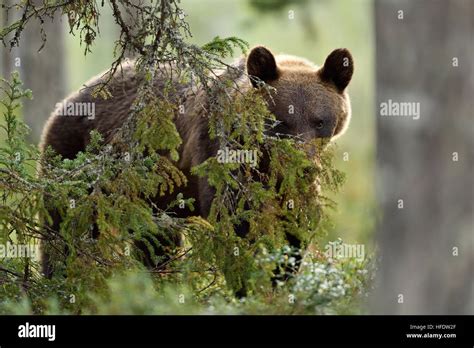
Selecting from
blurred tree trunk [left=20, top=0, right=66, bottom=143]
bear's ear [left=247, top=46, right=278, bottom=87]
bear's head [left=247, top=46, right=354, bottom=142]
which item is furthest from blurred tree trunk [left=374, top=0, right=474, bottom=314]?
blurred tree trunk [left=20, top=0, right=66, bottom=143]

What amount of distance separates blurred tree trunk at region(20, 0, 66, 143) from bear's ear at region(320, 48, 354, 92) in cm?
861

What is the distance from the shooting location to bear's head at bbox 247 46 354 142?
8992 mm

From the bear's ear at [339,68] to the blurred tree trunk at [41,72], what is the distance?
8.61m

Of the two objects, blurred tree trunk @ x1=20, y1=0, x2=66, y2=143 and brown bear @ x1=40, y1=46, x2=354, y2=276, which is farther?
blurred tree trunk @ x1=20, y1=0, x2=66, y2=143

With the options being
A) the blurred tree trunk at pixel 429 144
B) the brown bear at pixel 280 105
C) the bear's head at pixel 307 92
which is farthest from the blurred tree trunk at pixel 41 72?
the blurred tree trunk at pixel 429 144

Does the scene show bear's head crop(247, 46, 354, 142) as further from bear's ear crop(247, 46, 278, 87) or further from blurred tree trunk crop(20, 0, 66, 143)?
blurred tree trunk crop(20, 0, 66, 143)

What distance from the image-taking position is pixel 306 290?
25.1ft

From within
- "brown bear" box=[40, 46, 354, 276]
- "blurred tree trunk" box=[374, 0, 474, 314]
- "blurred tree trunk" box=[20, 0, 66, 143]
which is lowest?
"blurred tree trunk" box=[374, 0, 474, 314]

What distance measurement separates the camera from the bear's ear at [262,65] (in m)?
8.95

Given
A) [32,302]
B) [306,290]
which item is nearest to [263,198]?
[306,290]

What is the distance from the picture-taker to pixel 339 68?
9.44 meters

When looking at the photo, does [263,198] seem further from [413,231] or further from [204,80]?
[413,231]

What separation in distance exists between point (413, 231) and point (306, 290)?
8.82ft

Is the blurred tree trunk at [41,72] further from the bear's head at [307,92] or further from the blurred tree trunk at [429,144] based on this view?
the blurred tree trunk at [429,144]
